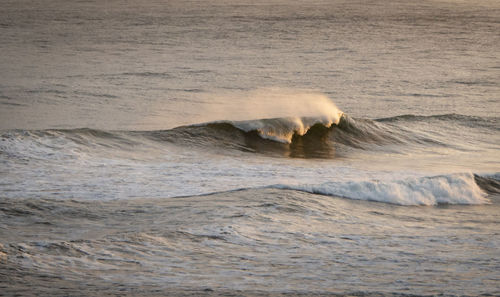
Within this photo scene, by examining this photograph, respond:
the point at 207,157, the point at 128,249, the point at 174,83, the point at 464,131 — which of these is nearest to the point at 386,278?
the point at 128,249

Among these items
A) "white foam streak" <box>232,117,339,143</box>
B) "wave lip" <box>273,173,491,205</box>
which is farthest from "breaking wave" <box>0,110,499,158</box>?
"wave lip" <box>273,173,491,205</box>

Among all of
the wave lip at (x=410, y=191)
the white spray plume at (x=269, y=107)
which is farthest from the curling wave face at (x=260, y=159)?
the white spray plume at (x=269, y=107)

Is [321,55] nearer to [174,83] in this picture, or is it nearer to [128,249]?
[174,83]

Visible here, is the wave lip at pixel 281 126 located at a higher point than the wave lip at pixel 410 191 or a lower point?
higher

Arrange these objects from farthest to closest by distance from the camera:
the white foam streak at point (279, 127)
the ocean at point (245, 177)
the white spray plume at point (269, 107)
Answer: the white spray plume at point (269, 107)
the white foam streak at point (279, 127)
the ocean at point (245, 177)

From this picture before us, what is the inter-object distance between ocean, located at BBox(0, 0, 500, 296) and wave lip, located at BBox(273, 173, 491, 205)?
0.03 m

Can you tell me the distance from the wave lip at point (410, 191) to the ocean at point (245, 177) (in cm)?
3

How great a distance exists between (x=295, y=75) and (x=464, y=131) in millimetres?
12090

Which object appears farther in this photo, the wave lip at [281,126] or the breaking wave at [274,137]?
the wave lip at [281,126]

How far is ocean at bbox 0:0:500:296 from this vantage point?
6.19 metres

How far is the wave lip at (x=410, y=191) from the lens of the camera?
9.66m

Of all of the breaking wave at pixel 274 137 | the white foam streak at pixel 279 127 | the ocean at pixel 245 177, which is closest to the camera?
the ocean at pixel 245 177

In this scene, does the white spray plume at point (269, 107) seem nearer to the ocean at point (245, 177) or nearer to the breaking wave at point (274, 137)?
the ocean at point (245, 177)

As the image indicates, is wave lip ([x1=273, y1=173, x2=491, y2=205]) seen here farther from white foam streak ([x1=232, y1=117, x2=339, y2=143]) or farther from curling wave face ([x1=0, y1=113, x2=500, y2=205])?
white foam streak ([x1=232, y1=117, x2=339, y2=143])
